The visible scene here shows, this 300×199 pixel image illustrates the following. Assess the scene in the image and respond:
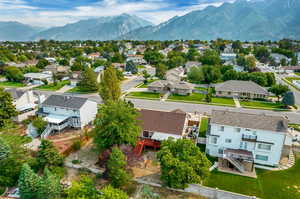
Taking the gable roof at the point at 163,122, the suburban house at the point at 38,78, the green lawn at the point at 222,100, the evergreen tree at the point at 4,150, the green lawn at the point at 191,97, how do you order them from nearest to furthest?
the evergreen tree at the point at 4,150
the gable roof at the point at 163,122
the green lawn at the point at 222,100
the green lawn at the point at 191,97
the suburban house at the point at 38,78

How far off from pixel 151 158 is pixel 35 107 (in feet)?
104

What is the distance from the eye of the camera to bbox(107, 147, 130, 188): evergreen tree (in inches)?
829

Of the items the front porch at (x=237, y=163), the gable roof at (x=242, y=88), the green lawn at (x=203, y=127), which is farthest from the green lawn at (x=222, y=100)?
the front porch at (x=237, y=163)

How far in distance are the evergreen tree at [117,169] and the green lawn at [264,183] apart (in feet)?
32.2

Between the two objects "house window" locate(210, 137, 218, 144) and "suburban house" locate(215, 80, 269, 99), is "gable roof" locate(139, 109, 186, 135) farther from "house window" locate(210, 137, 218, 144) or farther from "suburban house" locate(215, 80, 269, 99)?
"suburban house" locate(215, 80, 269, 99)

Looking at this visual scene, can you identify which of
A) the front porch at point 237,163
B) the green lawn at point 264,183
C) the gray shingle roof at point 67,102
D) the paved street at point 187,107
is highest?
the gray shingle roof at point 67,102

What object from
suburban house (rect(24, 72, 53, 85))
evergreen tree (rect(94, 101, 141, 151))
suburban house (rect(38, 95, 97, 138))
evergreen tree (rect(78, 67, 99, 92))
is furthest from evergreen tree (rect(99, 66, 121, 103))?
suburban house (rect(24, 72, 53, 85))

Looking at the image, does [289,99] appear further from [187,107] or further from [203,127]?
[203,127]

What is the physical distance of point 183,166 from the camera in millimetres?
20109

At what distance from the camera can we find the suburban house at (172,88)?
57.2m

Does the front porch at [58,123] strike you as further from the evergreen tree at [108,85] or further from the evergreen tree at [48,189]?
the evergreen tree at [48,189]

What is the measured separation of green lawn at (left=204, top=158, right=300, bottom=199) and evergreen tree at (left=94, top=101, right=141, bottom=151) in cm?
1136

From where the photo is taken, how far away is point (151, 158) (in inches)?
1078

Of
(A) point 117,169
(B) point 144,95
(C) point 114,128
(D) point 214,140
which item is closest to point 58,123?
(C) point 114,128
